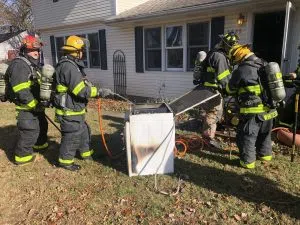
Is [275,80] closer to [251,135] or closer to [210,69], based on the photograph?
[251,135]

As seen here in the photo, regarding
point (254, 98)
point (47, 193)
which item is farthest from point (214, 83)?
point (47, 193)

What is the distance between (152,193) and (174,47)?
281 inches

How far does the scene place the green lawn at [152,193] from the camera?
3789 millimetres

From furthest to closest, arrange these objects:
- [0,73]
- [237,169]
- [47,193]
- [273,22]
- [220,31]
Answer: [273,22] → [220,31] → [0,73] → [237,169] → [47,193]

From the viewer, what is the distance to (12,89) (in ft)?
17.0

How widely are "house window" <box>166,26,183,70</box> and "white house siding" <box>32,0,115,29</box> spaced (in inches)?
120

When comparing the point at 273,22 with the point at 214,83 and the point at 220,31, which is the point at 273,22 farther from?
the point at 214,83

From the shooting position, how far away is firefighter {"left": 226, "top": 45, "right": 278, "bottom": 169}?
4.47 meters

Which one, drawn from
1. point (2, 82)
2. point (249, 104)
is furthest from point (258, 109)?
point (2, 82)

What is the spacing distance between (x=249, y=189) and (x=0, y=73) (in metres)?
4.61

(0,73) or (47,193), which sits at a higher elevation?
(0,73)

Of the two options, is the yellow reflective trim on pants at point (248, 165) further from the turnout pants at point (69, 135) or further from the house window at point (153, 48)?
the house window at point (153, 48)

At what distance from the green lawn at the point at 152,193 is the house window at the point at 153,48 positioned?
6140 mm

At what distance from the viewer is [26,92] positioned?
5.14m
